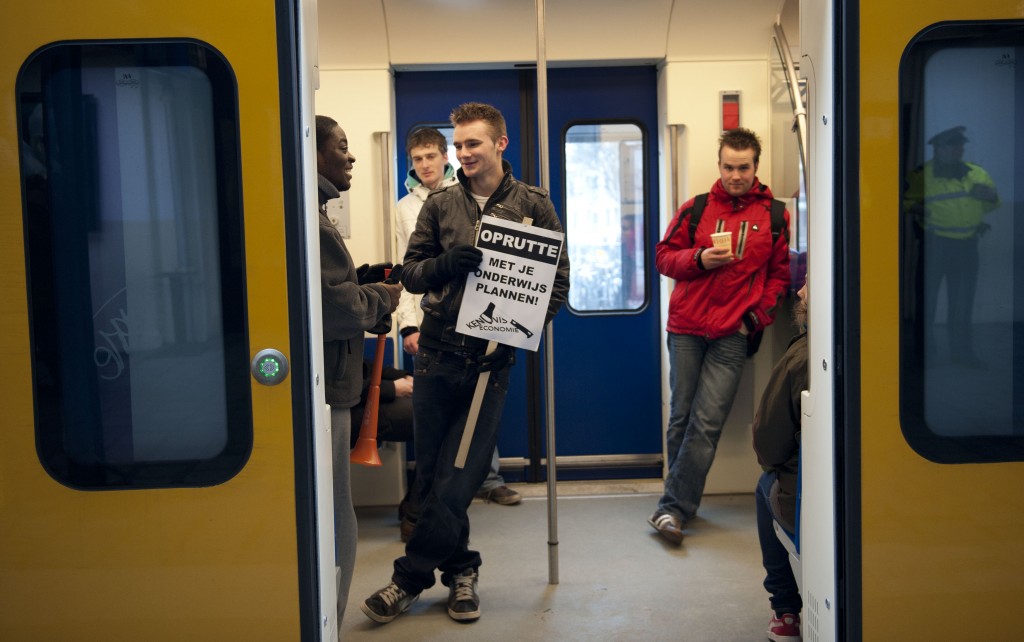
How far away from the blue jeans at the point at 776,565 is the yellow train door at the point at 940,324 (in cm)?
90

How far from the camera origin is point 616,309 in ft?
19.3

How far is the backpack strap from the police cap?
7.91 feet

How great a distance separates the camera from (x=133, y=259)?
242cm

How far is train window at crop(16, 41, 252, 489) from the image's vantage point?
2.38 metres

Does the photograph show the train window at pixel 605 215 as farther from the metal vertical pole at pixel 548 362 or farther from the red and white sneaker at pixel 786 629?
the red and white sneaker at pixel 786 629

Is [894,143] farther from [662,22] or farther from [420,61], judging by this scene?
[420,61]

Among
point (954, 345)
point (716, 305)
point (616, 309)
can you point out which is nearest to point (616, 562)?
point (716, 305)

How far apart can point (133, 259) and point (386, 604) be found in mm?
1864

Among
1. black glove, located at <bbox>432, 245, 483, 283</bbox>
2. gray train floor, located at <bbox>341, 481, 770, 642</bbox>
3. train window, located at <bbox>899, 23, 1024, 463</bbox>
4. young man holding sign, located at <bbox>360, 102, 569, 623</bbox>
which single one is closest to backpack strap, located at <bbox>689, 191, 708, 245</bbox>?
young man holding sign, located at <bbox>360, 102, 569, 623</bbox>

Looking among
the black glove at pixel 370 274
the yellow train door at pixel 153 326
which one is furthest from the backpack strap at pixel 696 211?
the yellow train door at pixel 153 326

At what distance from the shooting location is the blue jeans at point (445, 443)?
3596 millimetres

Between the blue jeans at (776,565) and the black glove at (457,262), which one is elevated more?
the black glove at (457,262)

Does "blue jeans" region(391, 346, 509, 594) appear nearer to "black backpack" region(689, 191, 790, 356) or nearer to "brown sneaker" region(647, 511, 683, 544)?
"brown sneaker" region(647, 511, 683, 544)

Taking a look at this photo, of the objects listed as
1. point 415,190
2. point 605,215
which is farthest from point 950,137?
point 605,215
